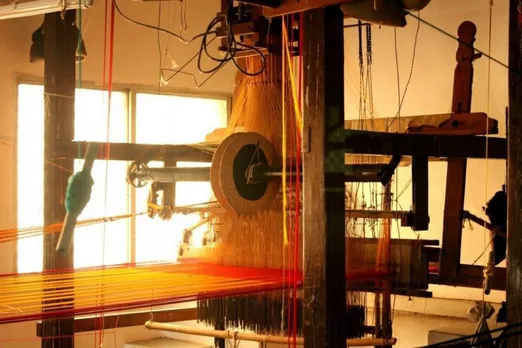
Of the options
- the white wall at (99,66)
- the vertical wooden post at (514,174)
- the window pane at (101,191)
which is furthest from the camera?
the window pane at (101,191)

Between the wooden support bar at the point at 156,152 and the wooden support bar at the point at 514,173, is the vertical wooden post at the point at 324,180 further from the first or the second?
the wooden support bar at the point at 156,152

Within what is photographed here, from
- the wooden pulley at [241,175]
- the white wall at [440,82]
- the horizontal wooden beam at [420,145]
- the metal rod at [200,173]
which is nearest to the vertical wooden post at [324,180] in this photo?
the horizontal wooden beam at [420,145]

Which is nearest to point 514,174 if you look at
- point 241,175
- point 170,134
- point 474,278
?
point 474,278

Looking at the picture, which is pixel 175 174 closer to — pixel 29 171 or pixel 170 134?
pixel 29 171

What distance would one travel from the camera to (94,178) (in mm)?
5719

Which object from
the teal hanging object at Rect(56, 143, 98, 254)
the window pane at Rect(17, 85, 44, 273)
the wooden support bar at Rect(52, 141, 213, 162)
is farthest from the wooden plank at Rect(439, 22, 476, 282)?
the window pane at Rect(17, 85, 44, 273)

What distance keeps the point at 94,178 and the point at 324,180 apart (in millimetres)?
3279

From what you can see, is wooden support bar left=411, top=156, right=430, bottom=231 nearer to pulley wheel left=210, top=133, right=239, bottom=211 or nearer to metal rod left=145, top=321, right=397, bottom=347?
metal rod left=145, top=321, right=397, bottom=347

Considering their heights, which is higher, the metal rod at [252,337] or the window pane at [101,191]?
the window pane at [101,191]

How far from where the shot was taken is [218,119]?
6719 mm

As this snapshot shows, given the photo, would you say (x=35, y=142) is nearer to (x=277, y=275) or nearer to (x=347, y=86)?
(x=347, y=86)

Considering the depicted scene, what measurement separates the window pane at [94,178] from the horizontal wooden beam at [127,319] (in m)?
1.03

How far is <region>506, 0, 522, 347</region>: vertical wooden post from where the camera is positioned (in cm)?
286

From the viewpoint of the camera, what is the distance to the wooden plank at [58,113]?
3861mm
